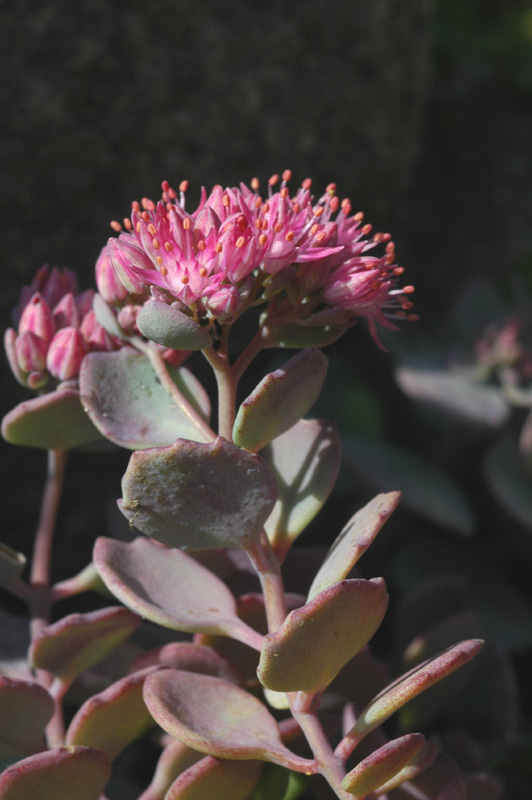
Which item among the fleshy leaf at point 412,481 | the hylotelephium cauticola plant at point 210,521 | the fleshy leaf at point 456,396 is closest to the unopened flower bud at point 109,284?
the hylotelephium cauticola plant at point 210,521

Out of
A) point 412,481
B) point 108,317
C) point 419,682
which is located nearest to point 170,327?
point 108,317

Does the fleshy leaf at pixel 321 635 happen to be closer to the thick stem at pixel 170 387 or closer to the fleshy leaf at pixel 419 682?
the fleshy leaf at pixel 419 682

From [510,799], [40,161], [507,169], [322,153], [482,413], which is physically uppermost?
[40,161]

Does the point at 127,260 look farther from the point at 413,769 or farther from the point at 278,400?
the point at 413,769

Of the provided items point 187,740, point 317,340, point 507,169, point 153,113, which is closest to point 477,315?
point 507,169

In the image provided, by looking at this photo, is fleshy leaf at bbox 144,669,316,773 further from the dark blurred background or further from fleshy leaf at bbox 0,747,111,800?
the dark blurred background

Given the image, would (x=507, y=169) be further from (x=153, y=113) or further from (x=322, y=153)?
(x=153, y=113)
